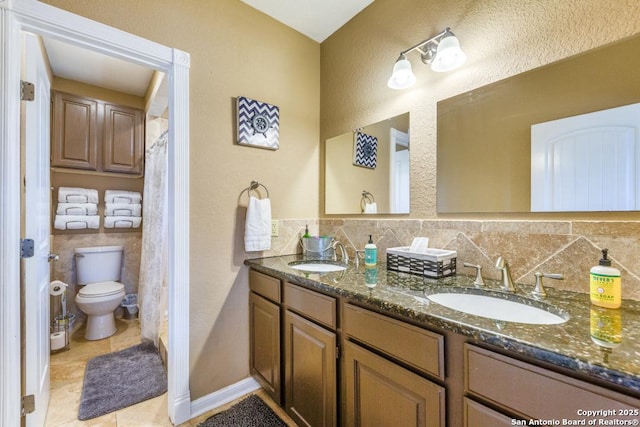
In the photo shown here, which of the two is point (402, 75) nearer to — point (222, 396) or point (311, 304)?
point (311, 304)

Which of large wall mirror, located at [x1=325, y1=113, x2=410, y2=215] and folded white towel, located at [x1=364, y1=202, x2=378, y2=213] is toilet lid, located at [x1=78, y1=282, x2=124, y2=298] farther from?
folded white towel, located at [x1=364, y1=202, x2=378, y2=213]

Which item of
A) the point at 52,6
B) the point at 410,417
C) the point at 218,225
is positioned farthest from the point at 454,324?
the point at 52,6

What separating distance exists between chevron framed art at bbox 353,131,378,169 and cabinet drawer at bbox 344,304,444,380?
107cm

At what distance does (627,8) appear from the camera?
946 millimetres

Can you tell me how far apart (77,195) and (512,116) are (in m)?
3.57

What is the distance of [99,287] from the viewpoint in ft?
8.41

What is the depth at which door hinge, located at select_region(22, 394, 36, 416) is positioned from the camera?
124 centimetres

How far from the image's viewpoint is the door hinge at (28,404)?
48.7 inches

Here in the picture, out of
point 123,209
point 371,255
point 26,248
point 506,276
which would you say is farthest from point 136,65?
point 506,276

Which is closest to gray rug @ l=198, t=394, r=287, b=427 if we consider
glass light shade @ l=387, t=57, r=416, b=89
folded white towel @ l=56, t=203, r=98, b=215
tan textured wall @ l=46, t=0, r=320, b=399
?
tan textured wall @ l=46, t=0, r=320, b=399

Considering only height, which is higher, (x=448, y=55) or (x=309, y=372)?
(x=448, y=55)

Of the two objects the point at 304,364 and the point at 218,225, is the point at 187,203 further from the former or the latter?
the point at 304,364

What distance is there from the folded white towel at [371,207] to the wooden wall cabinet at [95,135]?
8.27 ft

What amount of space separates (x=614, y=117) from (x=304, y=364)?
159cm
